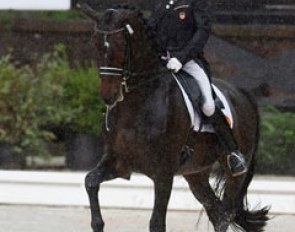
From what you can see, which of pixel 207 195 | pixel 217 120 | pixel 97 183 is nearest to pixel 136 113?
pixel 97 183

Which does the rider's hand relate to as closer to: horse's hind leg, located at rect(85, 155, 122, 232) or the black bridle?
the black bridle

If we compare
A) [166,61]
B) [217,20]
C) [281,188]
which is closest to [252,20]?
[217,20]

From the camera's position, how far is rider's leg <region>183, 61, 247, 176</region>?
8789mm

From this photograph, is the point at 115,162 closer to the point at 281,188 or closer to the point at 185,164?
the point at 185,164

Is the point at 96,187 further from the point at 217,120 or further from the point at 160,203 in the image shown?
the point at 217,120

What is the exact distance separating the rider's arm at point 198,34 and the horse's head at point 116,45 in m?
0.42

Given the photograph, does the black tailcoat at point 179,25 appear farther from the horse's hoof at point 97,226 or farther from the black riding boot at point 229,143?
the horse's hoof at point 97,226

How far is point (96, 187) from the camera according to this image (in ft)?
27.1

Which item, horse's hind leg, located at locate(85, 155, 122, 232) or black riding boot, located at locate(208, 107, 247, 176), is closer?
horse's hind leg, located at locate(85, 155, 122, 232)

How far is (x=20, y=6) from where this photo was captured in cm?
1312

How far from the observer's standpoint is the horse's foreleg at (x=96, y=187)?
8258 mm

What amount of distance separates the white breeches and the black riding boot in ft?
0.29

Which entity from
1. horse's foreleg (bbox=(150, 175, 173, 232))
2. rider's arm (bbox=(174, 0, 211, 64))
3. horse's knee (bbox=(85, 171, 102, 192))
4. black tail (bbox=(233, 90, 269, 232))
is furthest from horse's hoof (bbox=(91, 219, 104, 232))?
black tail (bbox=(233, 90, 269, 232))

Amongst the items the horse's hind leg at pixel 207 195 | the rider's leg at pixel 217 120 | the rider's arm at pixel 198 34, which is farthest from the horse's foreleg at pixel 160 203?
the horse's hind leg at pixel 207 195
